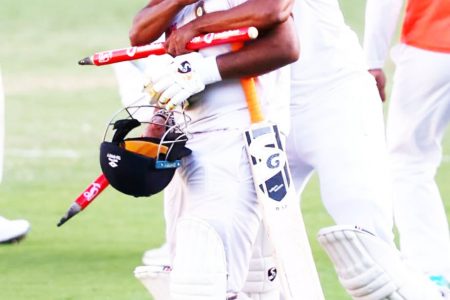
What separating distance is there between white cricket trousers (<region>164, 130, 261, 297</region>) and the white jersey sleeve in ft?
7.13

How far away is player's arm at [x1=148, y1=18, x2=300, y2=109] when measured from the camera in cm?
513

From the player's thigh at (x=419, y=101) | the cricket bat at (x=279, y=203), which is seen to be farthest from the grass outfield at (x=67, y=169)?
the cricket bat at (x=279, y=203)

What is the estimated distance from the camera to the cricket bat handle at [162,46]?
16.7 ft

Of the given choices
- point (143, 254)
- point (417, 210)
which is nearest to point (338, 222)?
point (417, 210)

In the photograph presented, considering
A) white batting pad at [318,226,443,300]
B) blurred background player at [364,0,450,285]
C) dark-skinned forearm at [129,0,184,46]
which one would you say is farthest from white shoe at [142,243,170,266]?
dark-skinned forearm at [129,0,184,46]

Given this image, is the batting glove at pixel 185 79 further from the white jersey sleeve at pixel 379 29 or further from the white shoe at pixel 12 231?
the white shoe at pixel 12 231

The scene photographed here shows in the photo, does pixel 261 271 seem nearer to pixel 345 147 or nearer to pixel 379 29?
pixel 345 147

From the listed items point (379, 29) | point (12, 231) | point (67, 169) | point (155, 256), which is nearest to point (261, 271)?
point (379, 29)

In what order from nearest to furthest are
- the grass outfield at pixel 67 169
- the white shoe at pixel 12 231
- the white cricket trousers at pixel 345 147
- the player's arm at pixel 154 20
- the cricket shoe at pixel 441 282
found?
1. the player's arm at pixel 154 20
2. the white cricket trousers at pixel 345 147
3. the cricket shoe at pixel 441 282
4. the grass outfield at pixel 67 169
5. the white shoe at pixel 12 231

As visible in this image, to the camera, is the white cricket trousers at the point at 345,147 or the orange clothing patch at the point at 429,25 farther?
the orange clothing patch at the point at 429,25

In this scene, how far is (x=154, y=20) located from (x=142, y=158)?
0.52 m

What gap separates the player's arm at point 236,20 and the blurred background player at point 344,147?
0.82 meters

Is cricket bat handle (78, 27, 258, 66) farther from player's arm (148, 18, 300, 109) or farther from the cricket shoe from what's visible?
the cricket shoe

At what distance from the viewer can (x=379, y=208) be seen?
5.82m
